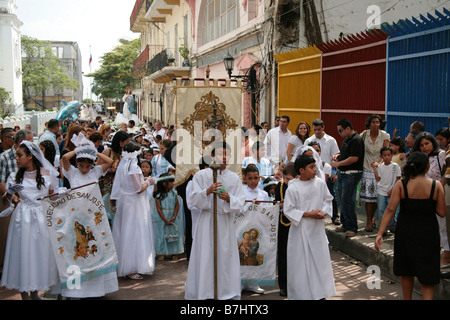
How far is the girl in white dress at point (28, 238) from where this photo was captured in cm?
563

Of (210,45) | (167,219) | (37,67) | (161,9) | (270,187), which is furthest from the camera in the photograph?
(37,67)

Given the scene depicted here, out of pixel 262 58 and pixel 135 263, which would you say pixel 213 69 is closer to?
pixel 262 58

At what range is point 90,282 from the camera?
584 centimetres

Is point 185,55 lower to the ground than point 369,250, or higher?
higher

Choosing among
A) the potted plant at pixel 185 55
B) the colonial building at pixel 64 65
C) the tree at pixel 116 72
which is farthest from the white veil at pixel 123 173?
the colonial building at pixel 64 65

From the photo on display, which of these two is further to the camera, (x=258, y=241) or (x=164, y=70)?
(x=164, y=70)

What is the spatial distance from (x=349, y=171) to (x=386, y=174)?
590 millimetres

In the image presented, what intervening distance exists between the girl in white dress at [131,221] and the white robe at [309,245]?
2238 mm

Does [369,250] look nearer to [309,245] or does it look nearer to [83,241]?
[309,245]

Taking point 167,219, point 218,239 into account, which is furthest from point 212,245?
point 167,219

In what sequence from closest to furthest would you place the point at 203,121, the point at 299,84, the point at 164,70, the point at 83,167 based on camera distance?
1. the point at 83,167
2. the point at 203,121
3. the point at 299,84
4. the point at 164,70

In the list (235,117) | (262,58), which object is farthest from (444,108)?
(262,58)

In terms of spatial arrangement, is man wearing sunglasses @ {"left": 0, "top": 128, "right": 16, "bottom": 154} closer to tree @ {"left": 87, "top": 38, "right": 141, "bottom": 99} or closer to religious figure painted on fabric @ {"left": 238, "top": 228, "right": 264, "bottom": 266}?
religious figure painted on fabric @ {"left": 238, "top": 228, "right": 264, "bottom": 266}

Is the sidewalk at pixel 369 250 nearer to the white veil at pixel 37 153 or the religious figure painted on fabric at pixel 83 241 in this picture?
the religious figure painted on fabric at pixel 83 241
